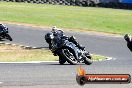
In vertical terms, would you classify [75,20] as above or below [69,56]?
below

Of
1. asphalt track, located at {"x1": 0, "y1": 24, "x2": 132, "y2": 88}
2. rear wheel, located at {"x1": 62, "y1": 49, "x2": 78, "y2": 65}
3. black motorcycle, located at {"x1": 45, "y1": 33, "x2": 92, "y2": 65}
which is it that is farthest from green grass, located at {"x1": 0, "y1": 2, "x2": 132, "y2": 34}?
rear wheel, located at {"x1": 62, "y1": 49, "x2": 78, "y2": 65}

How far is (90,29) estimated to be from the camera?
37531 millimetres

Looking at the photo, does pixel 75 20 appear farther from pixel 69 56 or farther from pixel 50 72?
pixel 50 72

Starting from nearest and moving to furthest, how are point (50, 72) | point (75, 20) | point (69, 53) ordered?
point (50, 72), point (69, 53), point (75, 20)

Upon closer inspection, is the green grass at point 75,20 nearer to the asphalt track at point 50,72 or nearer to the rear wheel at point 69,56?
the asphalt track at point 50,72

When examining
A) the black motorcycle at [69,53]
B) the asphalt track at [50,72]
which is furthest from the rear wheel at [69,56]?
the asphalt track at [50,72]

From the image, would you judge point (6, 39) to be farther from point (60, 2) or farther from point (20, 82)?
point (60, 2)

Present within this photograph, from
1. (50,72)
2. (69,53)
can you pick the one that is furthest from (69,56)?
(50,72)

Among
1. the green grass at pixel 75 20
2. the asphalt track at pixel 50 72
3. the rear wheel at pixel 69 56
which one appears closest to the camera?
the asphalt track at pixel 50 72

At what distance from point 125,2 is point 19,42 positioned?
4422cm

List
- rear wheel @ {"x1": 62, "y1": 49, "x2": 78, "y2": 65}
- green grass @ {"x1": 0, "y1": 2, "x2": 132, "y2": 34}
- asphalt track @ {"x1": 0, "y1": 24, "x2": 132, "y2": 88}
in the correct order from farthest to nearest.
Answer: green grass @ {"x1": 0, "y1": 2, "x2": 132, "y2": 34} → rear wheel @ {"x1": 62, "y1": 49, "x2": 78, "y2": 65} → asphalt track @ {"x1": 0, "y1": 24, "x2": 132, "y2": 88}

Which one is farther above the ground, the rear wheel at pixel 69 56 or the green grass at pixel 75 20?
the rear wheel at pixel 69 56

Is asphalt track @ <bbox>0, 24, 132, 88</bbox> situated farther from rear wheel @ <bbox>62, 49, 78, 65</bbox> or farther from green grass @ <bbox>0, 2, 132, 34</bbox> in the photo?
green grass @ <bbox>0, 2, 132, 34</bbox>

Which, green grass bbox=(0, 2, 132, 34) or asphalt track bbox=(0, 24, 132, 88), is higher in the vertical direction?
asphalt track bbox=(0, 24, 132, 88)
